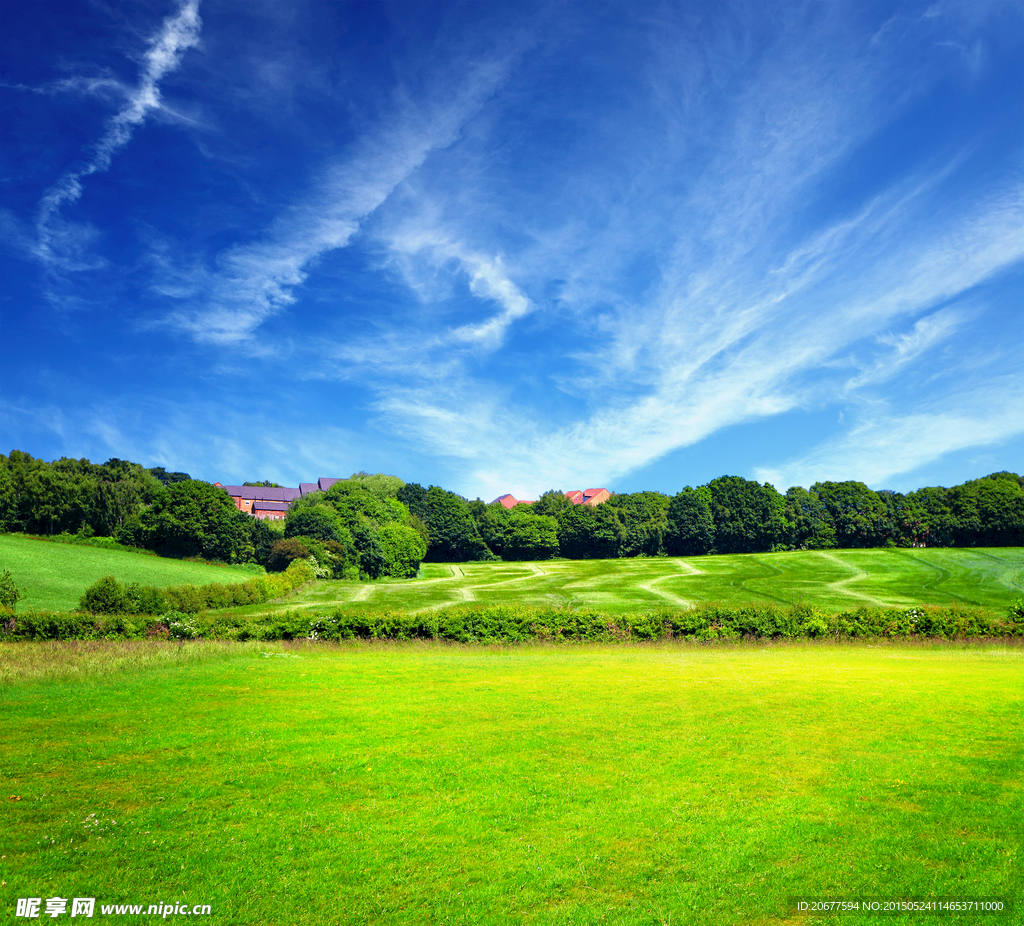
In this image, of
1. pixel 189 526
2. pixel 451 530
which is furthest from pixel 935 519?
pixel 189 526

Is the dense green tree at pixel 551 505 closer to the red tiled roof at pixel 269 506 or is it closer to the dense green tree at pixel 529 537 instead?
the dense green tree at pixel 529 537

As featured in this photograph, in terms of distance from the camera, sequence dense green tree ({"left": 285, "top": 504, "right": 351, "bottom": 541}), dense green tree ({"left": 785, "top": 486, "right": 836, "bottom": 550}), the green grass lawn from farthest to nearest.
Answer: dense green tree ({"left": 785, "top": 486, "right": 836, "bottom": 550})
dense green tree ({"left": 285, "top": 504, "right": 351, "bottom": 541})
the green grass lawn

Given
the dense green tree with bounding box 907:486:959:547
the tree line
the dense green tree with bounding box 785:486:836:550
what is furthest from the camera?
the dense green tree with bounding box 785:486:836:550

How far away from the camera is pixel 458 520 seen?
12256cm

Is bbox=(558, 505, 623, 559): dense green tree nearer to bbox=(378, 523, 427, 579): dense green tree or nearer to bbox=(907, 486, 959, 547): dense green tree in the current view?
bbox=(378, 523, 427, 579): dense green tree

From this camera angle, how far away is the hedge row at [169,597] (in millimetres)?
32938

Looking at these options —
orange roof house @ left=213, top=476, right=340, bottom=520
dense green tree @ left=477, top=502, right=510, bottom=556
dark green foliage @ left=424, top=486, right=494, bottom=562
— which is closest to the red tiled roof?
orange roof house @ left=213, top=476, right=340, bottom=520

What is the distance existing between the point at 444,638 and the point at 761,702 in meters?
18.9

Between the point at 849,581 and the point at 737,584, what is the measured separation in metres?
12.8

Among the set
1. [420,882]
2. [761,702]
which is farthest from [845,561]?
[420,882]

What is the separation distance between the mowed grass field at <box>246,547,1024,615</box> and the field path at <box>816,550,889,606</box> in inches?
4.0

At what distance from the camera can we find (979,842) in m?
8.13

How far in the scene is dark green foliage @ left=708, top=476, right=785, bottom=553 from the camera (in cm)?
11196

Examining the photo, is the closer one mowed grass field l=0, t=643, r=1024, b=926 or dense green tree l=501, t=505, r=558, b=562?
mowed grass field l=0, t=643, r=1024, b=926
